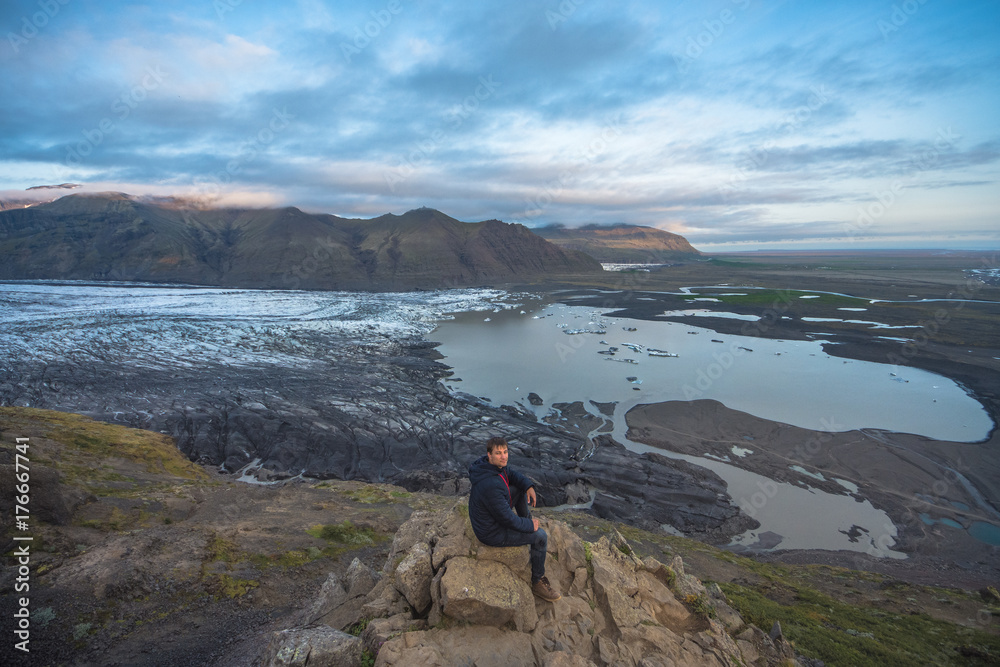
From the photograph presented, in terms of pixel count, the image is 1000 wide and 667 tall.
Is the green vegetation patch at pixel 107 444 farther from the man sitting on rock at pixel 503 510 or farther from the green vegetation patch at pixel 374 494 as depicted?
the man sitting on rock at pixel 503 510

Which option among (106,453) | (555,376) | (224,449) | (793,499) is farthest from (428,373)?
(793,499)

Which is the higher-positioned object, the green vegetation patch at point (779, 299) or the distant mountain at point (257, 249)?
the distant mountain at point (257, 249)

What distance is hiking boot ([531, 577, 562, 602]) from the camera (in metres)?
5.94

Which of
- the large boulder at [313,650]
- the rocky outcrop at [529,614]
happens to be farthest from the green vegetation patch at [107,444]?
the rocky outcrop at [529,614]

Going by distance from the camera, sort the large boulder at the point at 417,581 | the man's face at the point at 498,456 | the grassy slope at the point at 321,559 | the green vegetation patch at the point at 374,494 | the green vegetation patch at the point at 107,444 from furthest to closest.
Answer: the green vegetation patch at the point at 374,494 → the green vegetation patch at the point at 107,444 → the grassy slope at the point at 321,559 → the large boulder at the point at 417,581 → the man's face at the point at 498,456

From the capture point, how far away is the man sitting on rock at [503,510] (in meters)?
5.37

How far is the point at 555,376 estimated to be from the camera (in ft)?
110

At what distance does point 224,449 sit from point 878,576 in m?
25.3

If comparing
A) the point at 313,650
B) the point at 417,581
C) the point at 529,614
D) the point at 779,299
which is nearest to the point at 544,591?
the point at 529,614

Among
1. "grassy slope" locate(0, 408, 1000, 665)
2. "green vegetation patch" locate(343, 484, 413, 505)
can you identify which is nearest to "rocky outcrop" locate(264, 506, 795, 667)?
"grassy slope" locate(0, 408, 1000, 665)

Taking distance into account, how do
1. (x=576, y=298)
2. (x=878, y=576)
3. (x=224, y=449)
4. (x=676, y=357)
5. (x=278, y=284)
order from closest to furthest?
(x=878, y=576), (x=224, y=449), (x=676, y=357), (x=576, y=298), (x=278, y=284)

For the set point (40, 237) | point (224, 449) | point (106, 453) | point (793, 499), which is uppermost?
point (40, 237)

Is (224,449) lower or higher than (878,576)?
higher

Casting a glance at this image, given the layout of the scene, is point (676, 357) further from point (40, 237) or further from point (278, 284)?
point (40, 237)
